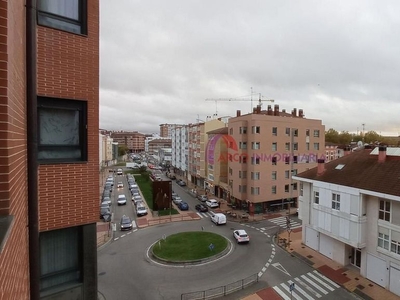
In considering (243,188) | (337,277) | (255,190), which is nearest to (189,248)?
(337,277)


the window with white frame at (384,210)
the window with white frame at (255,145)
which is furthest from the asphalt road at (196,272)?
the window with white frame at (255,145)

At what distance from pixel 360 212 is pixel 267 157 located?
57.7ft

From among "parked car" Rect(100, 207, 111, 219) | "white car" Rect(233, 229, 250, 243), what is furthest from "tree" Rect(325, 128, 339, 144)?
"parked car" Rect(100, 207, 111, 219)

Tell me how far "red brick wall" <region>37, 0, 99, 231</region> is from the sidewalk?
13974 mm

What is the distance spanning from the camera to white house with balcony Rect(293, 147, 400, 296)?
1612 cm

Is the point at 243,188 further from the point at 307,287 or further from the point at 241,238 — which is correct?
the point at 307,287

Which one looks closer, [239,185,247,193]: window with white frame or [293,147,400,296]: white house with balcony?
[293,147,400,296]: white house with balcony

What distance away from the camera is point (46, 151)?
5.29 meters

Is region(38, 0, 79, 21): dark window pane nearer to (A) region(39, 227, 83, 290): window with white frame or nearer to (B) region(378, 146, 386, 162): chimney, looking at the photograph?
(A) region(39, 227, 83, 290): window with white frame

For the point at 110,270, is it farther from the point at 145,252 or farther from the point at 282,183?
the point at 282,183

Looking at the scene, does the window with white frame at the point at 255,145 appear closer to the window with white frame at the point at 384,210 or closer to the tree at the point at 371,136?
the window with white frame at the point at 384,210

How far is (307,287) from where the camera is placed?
55.0 ft

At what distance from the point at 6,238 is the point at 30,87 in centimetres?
309

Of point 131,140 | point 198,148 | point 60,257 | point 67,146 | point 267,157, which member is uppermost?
point 131,140
